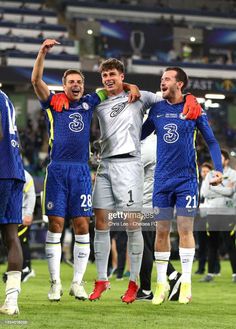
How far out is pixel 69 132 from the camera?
25.5 feet

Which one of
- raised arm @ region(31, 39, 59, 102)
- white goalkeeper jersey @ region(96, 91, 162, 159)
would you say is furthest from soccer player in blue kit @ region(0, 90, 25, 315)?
white goalkeeper jersey @ region(96, 91, 162, 159)

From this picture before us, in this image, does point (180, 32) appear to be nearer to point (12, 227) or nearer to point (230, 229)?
point (230, 229)

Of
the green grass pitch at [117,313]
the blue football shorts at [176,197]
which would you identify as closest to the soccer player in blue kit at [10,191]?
the green grass pitch at [117,313]

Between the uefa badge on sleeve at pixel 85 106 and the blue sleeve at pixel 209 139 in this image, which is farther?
the blue sleeve at pixel 209 139

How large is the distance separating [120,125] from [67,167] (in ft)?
2.02

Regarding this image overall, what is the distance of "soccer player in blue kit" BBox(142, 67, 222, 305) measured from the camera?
26.0 feet

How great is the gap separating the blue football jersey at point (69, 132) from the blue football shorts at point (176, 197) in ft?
2.47

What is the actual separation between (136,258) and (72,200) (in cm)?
77

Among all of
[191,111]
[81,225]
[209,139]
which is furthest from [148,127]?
[81,225]

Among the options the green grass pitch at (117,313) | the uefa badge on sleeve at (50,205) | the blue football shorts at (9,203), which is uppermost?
the blue football shorts at (9,203)

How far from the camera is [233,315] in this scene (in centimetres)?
723

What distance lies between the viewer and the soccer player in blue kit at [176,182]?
792 centimetres

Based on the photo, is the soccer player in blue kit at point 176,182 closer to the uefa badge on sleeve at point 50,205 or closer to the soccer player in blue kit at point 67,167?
the soccer player in blue kit at point 67,167

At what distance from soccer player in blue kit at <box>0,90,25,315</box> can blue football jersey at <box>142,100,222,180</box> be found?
1769 millimetres
